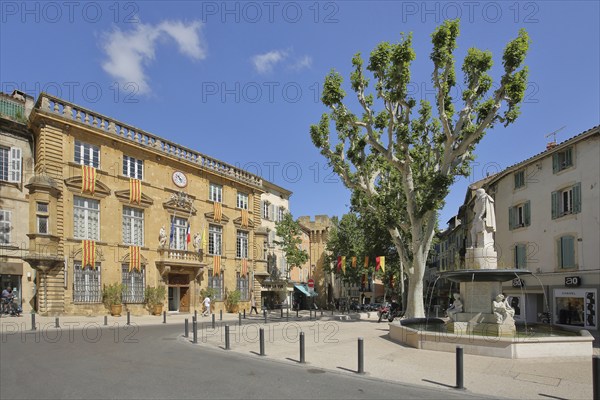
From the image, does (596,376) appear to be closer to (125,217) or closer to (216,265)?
(125,217)

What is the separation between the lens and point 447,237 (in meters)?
55.5

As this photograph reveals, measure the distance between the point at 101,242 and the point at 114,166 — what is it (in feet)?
15.0

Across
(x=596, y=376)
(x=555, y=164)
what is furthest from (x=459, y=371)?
(x=555, y=164)

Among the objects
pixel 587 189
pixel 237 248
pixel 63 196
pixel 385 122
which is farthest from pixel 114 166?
pixel 587 189

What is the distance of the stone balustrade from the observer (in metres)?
26.0

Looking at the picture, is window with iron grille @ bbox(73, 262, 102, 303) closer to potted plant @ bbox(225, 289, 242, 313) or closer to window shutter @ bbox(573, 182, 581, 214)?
potted plant @ bbox(225, 289, 242, 313)

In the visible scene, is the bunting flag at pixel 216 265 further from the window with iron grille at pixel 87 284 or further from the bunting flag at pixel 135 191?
the window with iron grille at pixel 87 284

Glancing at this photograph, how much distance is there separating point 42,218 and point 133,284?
7.02m

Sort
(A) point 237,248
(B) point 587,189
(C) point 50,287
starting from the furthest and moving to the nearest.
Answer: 1. (A) point 237,248
2. (C) point 50,287
3. (B) point 587,189

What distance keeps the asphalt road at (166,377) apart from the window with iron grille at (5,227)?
517 inches

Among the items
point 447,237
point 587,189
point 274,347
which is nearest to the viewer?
point 274,347

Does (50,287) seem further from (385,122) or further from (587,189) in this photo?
(587,189)

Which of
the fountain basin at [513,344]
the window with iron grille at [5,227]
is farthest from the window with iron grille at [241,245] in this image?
the fountain basin at [513,344]

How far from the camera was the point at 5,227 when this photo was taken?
25.2 meters
